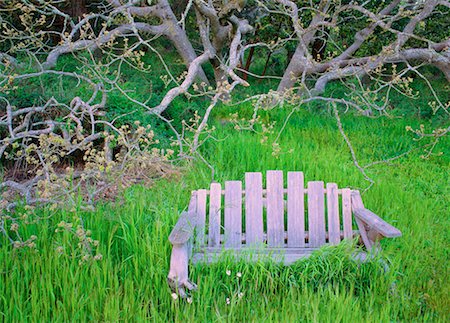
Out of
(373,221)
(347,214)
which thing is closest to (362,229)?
(347,214)

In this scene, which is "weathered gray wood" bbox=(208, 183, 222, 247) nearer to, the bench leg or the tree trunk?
the bench leg

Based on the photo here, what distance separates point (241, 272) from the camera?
358cm

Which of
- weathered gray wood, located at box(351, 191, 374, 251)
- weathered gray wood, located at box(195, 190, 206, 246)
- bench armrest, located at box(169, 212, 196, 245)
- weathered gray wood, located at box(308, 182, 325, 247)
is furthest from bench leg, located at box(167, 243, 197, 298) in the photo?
weathered gray wood, located at box(351, 191, 374, 251)

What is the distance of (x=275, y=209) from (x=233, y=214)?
37 centimetres

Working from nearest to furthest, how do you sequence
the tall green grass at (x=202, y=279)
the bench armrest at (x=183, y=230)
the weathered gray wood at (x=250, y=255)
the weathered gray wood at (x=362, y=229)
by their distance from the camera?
the tall green grass at (x=202, y=279) → the bench armrest at (x=183, y=230) → the weathered gray wood at (x=250, y=255) → the weathered gray wood at (x=362, y=229)

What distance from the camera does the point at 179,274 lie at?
329 cm

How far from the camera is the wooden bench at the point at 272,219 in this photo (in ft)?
12.8

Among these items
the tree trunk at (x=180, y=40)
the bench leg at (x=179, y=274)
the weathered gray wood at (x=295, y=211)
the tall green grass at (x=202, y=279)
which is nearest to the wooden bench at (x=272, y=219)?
the weathered gray wood at (x=295, y=211)

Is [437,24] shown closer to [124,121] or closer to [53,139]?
[124,121]

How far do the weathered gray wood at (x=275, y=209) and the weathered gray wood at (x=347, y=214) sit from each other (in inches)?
21.4

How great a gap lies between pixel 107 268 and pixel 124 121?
2.49 meters

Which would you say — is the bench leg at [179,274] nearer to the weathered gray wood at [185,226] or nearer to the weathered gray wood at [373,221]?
the weathered gray wood at [185,226]

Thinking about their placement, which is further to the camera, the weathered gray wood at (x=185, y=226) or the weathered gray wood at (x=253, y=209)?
the weathered gray wood at (x=253, y=209)

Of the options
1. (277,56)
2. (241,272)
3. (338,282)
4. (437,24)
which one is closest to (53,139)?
(241,272)
